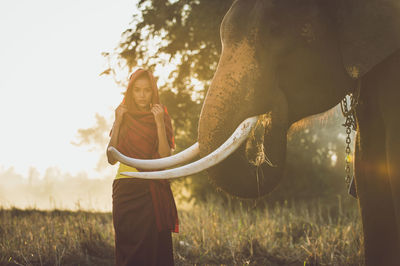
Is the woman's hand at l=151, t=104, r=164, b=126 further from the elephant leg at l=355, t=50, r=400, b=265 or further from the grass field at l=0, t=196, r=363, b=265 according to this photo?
the grass field at l=0, t=196, r=363, b=265

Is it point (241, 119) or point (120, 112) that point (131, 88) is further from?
point (241, 119)

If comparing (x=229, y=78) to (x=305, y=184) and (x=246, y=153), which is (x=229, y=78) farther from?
(x=305, y=184)

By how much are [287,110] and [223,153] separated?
626 millimetres

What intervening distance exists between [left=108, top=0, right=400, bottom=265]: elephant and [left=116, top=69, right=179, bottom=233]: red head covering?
0.65m

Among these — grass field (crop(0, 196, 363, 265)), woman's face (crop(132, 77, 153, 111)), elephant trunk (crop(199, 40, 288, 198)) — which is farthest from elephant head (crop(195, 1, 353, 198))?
grass field (crop(0, 196, 363, 265))

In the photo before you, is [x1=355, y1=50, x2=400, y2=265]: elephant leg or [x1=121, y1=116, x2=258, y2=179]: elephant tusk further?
[x1=355, y1=50, x2=400, y2=265]: elephant leg

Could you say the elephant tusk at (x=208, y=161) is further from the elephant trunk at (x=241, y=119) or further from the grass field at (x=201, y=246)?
the grass field at (x=201, y=246)

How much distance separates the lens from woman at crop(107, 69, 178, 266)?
285 cm

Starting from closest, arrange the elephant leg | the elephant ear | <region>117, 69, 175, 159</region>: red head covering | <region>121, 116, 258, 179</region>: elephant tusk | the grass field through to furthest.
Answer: <region>121, 116, 258, 179</region>: elephant tusk → the elephant ear → the elephant leg → <region>117, 69, 175, 159</region>: red head covering → the grass field

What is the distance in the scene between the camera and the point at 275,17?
2.44 metres

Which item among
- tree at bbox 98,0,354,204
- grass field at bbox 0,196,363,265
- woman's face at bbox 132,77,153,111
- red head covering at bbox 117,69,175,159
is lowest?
grass field at bbox 0,196,363,265

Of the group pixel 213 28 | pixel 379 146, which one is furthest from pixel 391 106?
pixel 213 28

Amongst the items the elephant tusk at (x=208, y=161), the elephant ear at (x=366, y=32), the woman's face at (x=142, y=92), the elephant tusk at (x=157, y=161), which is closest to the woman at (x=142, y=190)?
the woman's face at (x=142, y=92)

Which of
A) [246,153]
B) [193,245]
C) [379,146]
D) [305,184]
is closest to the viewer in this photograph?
[246,153]
